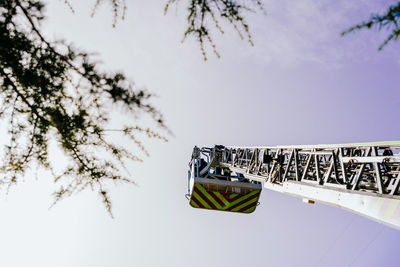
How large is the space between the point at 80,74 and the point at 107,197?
1167mm

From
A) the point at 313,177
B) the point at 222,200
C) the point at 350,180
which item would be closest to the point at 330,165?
the point at 350,180

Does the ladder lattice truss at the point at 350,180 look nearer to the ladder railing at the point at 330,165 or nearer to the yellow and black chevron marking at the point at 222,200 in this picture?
the ladder railing at the point at 330,165

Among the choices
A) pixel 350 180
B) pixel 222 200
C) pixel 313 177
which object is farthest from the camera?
pixel 222 200

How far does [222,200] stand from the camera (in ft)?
24.2

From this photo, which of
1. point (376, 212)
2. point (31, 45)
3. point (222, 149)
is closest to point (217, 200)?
point (222, 149)

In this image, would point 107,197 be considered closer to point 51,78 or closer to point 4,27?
point 51,78

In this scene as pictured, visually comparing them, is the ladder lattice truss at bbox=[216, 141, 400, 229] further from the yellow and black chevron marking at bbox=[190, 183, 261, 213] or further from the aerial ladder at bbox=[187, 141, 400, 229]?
the yellow and black chevron marking at bbox=[190, 183, 261, 213]

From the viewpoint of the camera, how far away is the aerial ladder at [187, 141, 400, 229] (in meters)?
2.82

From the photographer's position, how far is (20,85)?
7.18 ft

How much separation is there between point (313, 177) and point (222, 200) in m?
2.81

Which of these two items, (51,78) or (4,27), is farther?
(51,78)

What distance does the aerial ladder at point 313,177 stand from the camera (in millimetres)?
2820

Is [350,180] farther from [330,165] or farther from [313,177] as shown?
[313,177]

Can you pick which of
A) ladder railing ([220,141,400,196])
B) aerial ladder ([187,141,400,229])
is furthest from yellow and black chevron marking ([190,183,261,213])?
ladder railing ([220,141,400,196])
